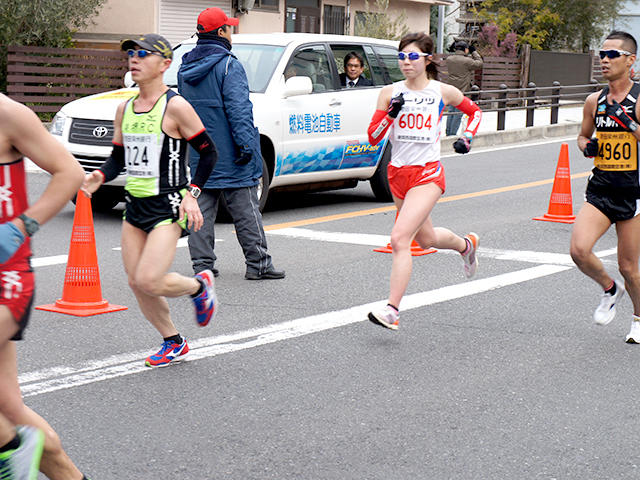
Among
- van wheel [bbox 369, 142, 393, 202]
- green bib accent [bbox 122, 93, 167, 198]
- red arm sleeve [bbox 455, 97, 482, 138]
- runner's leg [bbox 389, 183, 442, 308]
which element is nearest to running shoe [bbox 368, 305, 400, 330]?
runner's leg [bbox 389, 183, 442, 308]

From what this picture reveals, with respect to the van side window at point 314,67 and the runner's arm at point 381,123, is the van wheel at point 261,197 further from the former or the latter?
the runner's arm at point 381,123

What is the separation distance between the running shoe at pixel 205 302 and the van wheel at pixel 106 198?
5312 mm

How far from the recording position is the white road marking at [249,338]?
5609 mm

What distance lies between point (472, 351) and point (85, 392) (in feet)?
7.55

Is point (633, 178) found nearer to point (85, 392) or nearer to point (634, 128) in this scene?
point (634, 128)

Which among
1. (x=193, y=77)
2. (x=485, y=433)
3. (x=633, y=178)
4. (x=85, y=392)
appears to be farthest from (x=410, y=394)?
(x=193, y=77)

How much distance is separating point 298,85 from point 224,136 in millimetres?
2305

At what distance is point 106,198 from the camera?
11.3 meters

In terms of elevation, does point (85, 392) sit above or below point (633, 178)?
below

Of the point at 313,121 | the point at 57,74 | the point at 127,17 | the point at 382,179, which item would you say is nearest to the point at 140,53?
the point at 313,121

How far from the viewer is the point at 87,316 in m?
7.07

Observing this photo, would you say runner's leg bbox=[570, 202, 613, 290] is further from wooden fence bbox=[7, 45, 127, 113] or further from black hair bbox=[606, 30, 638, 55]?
wooden fence bbox=[7, 45, 127, 113]

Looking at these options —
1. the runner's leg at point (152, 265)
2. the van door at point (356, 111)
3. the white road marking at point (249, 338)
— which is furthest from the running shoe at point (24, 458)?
the van door at point (356, 111)

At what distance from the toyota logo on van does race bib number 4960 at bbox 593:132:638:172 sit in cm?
566
